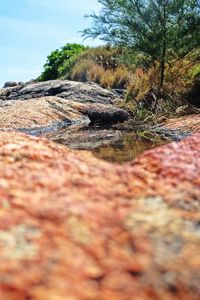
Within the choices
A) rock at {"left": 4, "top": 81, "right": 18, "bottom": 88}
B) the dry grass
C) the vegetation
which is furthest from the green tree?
the vegetation

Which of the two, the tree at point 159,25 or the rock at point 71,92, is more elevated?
the tree at point 159,25

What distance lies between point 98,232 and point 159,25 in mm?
10754

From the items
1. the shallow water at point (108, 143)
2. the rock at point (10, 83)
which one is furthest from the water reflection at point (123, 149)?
the rock at point (10, 83)

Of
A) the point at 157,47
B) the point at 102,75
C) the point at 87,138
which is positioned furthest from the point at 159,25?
the point at 102,75

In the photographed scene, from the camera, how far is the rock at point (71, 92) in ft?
45.3

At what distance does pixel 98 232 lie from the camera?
4.76ft

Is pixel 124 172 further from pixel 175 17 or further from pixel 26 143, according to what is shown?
pixel 175 17

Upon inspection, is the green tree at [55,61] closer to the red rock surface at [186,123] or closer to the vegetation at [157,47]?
the vegetation at [157,47]

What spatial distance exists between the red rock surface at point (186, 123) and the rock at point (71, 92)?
438cm

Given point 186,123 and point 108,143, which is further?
point 186,123

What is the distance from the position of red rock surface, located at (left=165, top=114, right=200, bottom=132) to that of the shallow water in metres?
0.92

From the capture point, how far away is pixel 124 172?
1952 millimetres

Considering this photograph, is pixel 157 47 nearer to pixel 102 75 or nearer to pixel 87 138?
pixel 87 138

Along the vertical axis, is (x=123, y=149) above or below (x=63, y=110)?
below
